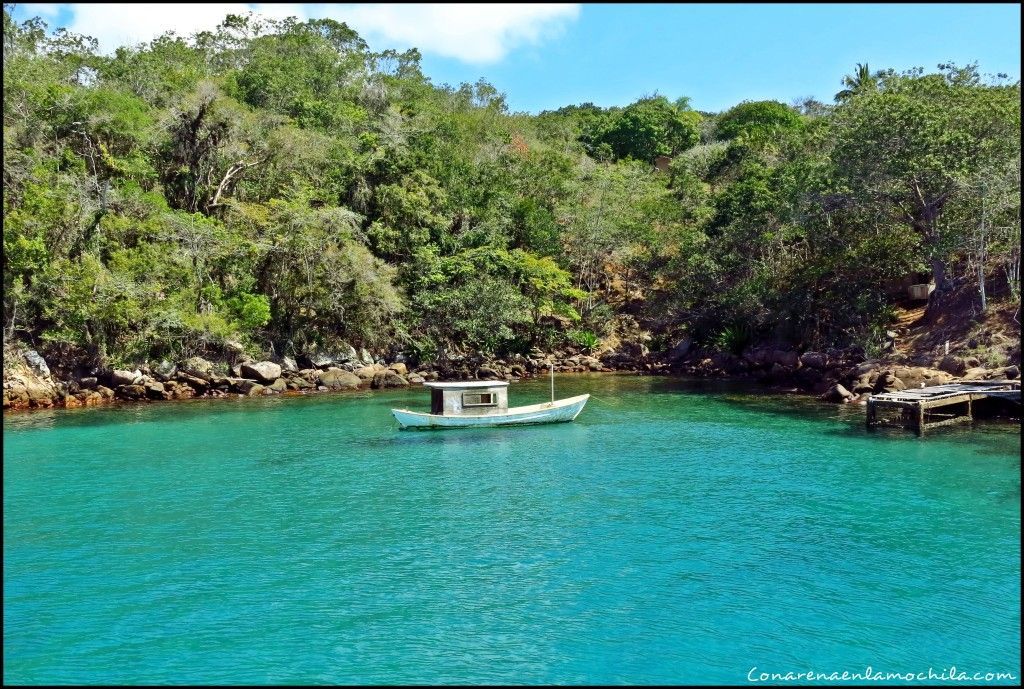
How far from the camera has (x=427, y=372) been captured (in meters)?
48.2

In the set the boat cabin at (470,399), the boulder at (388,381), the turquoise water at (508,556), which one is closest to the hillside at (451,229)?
the boulder at (388,381)

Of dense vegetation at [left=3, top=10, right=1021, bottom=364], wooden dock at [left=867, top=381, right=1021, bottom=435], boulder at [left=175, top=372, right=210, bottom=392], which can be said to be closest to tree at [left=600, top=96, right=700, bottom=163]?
dense vegetation at [left=3, top=10, right=1021, bottom=364]

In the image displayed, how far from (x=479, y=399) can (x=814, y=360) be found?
1888cm

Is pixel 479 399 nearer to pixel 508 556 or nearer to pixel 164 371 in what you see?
pixel 508 556

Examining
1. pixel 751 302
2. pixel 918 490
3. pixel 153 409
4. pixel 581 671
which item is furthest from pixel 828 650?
pixel 751 302

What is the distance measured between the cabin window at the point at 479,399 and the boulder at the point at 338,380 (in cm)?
1372

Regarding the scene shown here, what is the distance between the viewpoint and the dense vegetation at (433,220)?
3806 centimetres

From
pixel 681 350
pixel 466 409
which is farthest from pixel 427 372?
pixel 681 350

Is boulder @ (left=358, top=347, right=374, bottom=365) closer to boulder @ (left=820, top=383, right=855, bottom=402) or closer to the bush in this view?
the bush

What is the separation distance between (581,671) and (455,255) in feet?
130

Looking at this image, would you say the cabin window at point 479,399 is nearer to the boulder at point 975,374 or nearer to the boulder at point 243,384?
the boulder at point 243,384

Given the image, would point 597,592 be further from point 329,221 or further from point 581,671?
point 329,221

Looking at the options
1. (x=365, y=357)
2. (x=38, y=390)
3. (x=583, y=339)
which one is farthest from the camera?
(x=583, y=339)

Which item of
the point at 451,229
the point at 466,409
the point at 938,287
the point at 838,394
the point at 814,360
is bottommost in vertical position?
the point at 466,409
